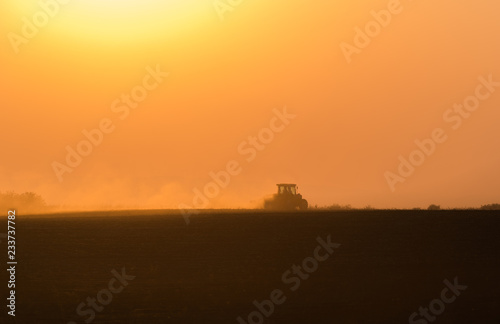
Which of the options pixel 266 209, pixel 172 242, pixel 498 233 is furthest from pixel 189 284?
pixel 266 209

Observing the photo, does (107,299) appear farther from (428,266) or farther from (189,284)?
(428,266)

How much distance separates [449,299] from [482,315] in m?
1.55

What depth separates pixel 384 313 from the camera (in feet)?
48.5
